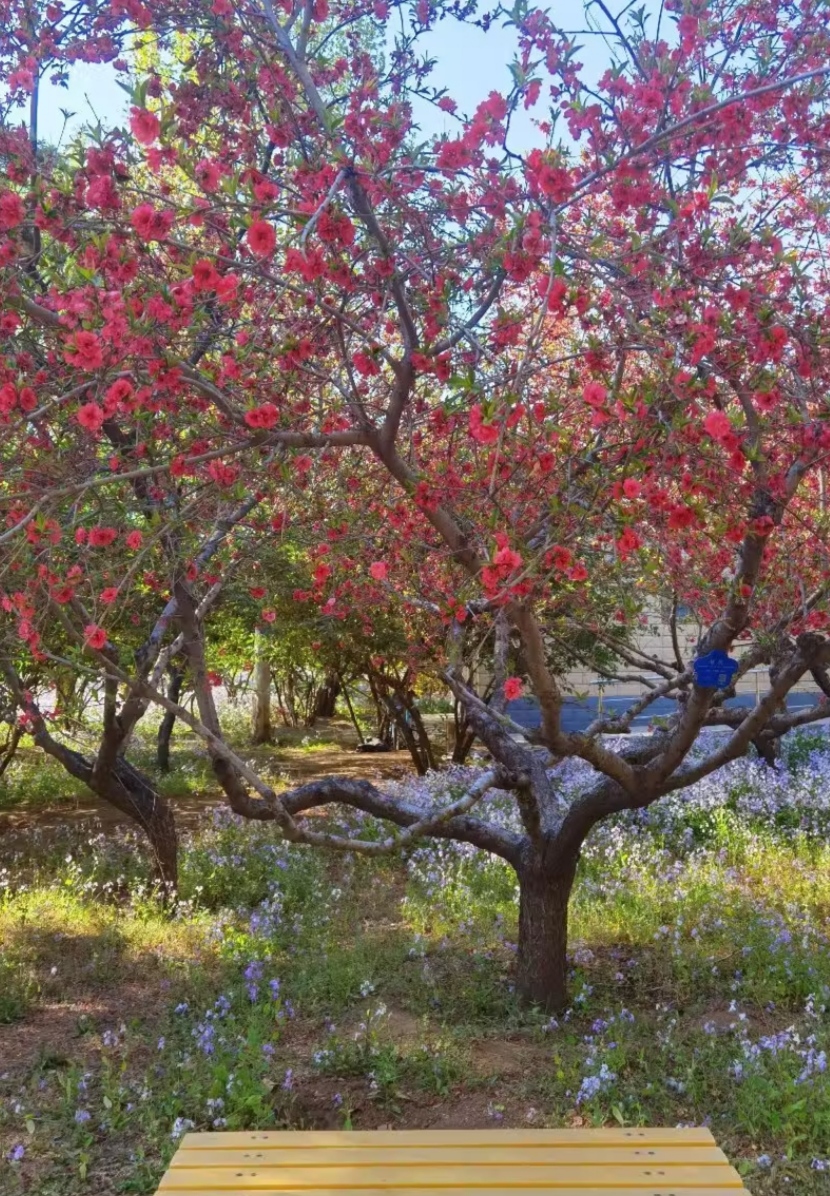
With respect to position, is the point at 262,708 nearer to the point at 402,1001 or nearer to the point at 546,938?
the point at 402,1001

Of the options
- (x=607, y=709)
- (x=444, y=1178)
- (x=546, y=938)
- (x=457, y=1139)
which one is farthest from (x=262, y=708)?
(x=444, y=1178)

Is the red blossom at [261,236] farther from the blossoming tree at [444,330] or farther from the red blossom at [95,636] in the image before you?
the red blossom at [95,636]

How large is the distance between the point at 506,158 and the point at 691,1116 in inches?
133

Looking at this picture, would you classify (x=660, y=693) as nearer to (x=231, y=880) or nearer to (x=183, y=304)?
(x=183, y=304)

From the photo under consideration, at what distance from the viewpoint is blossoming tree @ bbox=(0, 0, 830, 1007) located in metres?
2.88

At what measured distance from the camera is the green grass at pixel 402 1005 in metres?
3.68

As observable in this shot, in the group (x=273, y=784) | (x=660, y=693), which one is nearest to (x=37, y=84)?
(x=660, y=693)

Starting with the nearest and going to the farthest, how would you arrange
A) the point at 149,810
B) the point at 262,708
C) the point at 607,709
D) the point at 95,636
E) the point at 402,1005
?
the point at 95,636
the point at 402,1005
the point at 149,810
the point at 607,709
the point at 262,708

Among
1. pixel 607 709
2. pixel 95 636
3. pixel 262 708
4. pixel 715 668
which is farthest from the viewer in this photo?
pixel 262 708

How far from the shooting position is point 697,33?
11.2 ft

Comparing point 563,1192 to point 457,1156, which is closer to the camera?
point 563,1192

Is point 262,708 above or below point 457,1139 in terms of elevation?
above

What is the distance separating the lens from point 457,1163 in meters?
2.30

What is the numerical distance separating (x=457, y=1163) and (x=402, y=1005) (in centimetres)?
259
